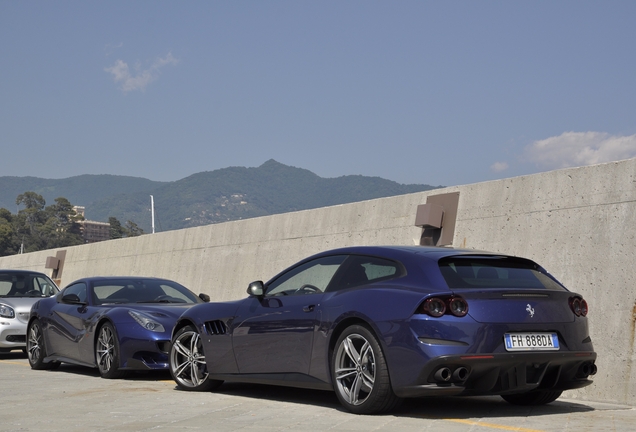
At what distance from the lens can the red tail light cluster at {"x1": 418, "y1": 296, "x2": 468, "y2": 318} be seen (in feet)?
20.2

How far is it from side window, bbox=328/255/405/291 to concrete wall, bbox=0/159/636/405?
2937 mm

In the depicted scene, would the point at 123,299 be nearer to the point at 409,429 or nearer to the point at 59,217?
the point at 409,429

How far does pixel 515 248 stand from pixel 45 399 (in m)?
5.32

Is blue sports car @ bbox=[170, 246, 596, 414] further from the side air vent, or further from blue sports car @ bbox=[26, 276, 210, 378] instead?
blue sports car @ bbox=[26, 276, 210, 378]

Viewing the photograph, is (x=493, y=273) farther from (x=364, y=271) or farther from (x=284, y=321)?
(x=284, y=321)

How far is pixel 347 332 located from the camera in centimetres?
672

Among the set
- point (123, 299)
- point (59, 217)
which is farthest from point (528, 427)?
point (59, 217)

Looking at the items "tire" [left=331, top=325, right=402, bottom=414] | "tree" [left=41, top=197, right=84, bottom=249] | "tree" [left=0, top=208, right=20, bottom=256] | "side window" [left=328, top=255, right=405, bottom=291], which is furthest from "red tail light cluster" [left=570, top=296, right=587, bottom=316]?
"tree" [left=41, top=197, right=84, bottom=249]

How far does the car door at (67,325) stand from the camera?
11.2 m

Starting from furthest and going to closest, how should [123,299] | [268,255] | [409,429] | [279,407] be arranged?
[268,255], [123,299], [279,407], [409,429]

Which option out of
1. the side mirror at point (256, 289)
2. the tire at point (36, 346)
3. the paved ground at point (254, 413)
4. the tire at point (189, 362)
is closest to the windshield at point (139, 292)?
Result: the tire at point (36, 346)

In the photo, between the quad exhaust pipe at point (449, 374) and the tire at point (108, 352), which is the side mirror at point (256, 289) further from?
the tire at point (108, 352)

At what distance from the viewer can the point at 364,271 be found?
698 cm

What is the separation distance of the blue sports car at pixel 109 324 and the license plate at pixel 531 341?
193 inches
